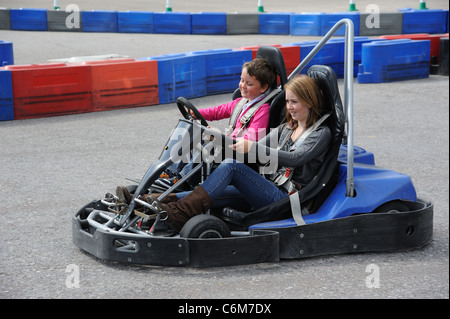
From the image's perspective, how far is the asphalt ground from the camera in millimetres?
3551

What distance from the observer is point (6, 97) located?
307 inches

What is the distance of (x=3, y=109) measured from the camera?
7.84m

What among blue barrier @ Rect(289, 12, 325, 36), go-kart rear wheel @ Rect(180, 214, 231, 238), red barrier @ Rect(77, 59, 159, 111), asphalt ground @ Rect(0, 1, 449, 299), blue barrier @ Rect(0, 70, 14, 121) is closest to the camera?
asphalt ground @ Rect(0, 1, 449, 299)

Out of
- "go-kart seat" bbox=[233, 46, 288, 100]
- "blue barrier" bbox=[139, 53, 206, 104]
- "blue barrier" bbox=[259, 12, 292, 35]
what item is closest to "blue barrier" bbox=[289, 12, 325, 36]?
"blue barrier" bbox=[259, 12, 292, 35]

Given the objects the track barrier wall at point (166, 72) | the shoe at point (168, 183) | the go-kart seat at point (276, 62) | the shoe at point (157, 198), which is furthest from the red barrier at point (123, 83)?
the shoe at point (157, 198)

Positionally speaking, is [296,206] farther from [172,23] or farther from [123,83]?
[172,23]

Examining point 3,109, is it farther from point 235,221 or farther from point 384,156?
point 235,221

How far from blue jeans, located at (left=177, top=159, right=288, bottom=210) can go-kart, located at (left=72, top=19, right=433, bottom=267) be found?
66 mm

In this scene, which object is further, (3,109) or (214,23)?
(214,23)

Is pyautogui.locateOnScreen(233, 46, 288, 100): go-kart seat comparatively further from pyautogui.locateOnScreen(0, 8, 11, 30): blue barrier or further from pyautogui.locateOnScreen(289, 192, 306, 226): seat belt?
pyautogui.locateOnScreen(0, 8, 11, 30): blue barrier

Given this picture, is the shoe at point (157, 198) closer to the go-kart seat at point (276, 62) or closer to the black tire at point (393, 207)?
the go-kart seat at point (276, 62)
